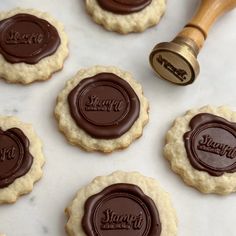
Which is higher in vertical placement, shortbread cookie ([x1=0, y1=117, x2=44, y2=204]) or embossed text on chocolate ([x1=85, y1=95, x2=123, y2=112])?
embossed text on chocolate ([x1=85, y1=95, x2=123, y2=112])

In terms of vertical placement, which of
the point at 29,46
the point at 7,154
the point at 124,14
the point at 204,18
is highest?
the point at 204,18

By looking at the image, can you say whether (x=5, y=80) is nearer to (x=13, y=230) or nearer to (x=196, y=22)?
(x=13, y=230)

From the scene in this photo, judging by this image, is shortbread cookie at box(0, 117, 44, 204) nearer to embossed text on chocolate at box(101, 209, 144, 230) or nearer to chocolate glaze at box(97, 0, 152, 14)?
embossed text on chocolate at box(101, 209, 144, 230)

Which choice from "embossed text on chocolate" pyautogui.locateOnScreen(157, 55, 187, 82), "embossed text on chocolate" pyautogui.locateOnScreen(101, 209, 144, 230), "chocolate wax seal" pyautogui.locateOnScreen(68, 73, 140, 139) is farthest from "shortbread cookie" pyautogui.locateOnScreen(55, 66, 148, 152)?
"embossed text on chocolate" pyautogui.locateOnScreen(101, 209, 144, 230)

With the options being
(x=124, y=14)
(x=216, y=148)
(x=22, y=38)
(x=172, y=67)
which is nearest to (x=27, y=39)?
(x=22, y=38)

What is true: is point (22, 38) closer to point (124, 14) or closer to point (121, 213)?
point (124, 14)

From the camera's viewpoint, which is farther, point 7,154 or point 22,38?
point 22,38
